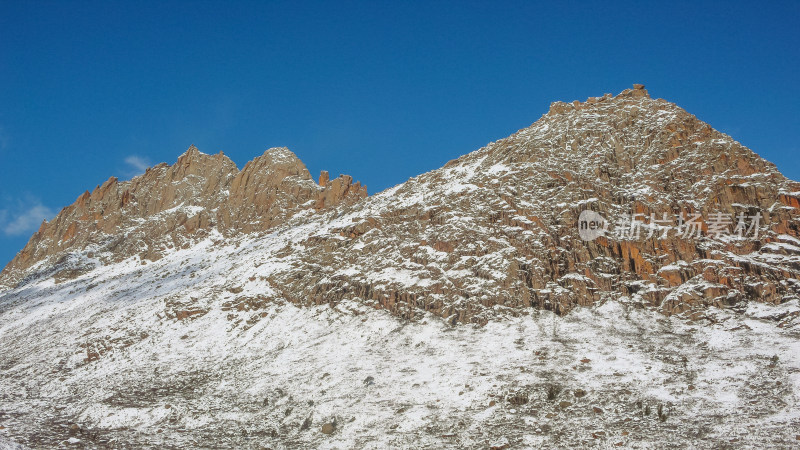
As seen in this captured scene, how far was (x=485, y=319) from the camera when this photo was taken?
37.8 m

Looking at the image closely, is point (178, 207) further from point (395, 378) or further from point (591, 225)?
point (591, 225)

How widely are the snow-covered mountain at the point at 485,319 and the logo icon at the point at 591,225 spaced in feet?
0.49

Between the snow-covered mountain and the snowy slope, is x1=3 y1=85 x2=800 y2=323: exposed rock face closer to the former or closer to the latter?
the snow-covered mountain

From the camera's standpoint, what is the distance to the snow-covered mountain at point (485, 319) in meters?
26.2

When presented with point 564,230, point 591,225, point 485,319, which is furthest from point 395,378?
point 591,225

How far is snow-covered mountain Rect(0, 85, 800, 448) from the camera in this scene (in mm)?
26250

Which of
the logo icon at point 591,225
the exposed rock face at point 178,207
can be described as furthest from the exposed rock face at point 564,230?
the exposed rock face at point 178,207

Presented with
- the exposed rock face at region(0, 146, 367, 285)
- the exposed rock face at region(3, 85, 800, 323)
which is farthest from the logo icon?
the exposed rock face at region(0, 146, 367, 285)

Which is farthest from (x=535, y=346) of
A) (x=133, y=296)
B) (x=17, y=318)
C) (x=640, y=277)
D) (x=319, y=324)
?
(x=17, y=318)

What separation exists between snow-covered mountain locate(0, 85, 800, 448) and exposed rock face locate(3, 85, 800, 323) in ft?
0.62

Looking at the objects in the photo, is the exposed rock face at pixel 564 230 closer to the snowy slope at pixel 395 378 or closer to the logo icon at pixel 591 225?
the logo icon at pixel 591 225

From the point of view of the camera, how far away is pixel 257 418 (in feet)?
96.1

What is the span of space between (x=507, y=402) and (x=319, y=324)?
728 inches

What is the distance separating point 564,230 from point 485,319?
1172 centimetres
